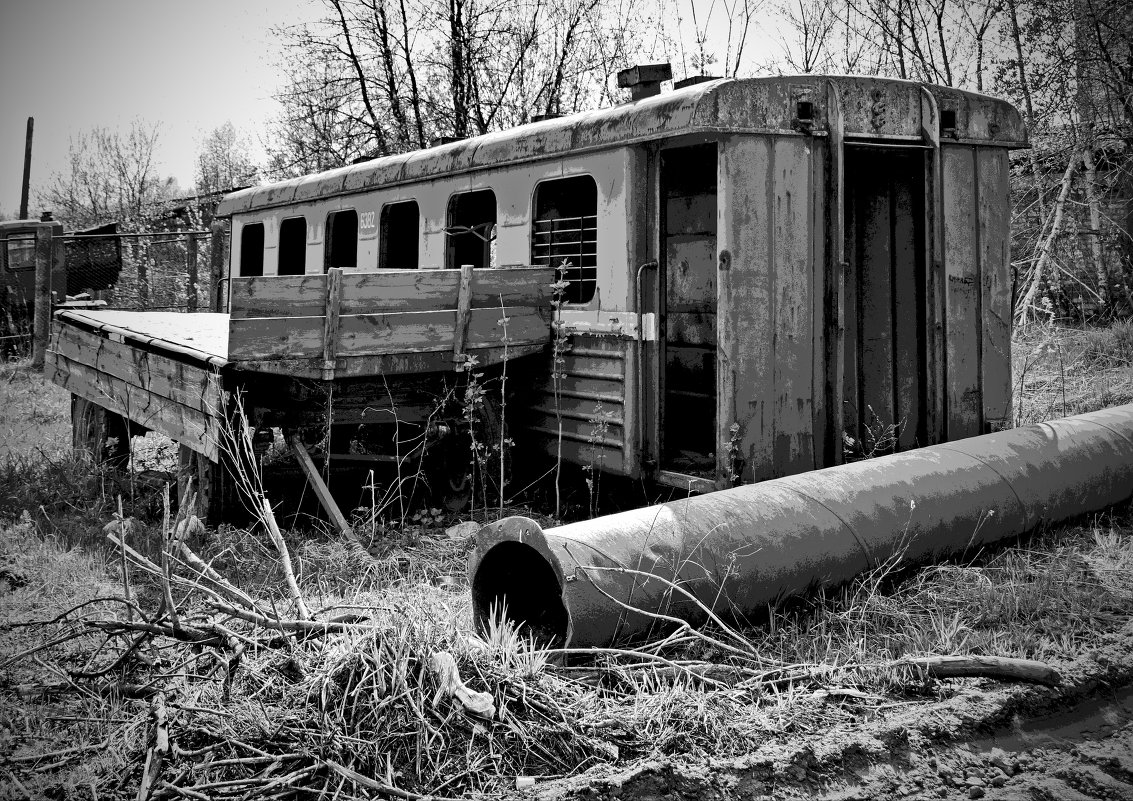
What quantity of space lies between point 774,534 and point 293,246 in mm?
8461

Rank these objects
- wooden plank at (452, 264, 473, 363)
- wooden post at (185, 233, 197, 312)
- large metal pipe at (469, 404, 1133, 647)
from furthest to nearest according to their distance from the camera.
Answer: wooden post at (185, 233, 197, 312) < wooden plank at (452, 264, 473, 363) < large metal pipe at (469, 404, 1133, 647)

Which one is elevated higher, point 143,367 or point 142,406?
point 143,367

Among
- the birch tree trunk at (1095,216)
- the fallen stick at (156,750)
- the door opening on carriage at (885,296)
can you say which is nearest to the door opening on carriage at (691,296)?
the door opening on carriage at (885,296)

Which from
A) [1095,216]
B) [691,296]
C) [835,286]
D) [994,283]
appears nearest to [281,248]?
[691,296]

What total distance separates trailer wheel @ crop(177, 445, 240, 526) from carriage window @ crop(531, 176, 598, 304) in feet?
8.78

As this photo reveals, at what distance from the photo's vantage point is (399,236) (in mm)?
9695

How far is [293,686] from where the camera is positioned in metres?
3.39

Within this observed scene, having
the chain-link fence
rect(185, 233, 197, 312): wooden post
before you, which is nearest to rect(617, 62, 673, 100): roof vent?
the chain-link fence

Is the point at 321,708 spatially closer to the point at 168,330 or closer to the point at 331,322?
the point at 331,322

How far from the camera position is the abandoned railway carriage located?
5941 millimetres

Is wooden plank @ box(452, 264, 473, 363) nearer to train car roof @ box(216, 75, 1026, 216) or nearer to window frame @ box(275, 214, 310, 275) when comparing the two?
train car roof @ box(216, 75, 1026, 216)

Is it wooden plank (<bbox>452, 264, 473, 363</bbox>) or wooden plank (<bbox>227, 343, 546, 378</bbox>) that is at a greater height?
wooden plank (<bbox>452, 264, 473, 363</bbox>)

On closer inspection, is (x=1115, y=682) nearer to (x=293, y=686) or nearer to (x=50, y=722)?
(x=293, y=686)

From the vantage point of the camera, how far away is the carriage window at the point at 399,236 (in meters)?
9.27
